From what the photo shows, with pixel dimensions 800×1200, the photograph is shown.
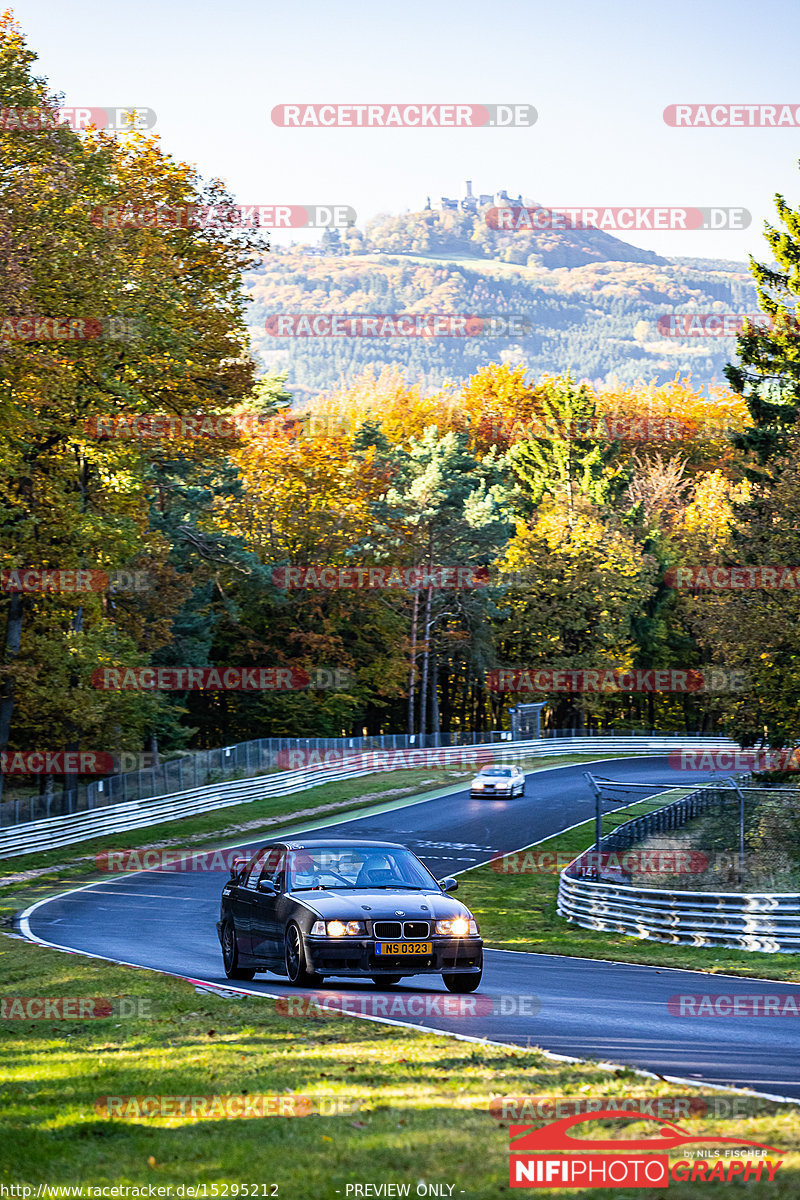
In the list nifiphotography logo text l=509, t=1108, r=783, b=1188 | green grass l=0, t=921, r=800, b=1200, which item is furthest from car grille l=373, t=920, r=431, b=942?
nifiphotography logo text l=509, t=1108, r=783, b=1188

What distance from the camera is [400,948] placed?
12.2 meters

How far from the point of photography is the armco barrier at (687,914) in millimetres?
20438

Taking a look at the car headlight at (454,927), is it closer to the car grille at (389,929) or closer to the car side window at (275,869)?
Result: the car grille at (389,929)

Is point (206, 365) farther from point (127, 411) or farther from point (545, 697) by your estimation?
point (545, 697)

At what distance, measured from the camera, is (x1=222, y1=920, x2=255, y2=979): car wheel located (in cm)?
1439

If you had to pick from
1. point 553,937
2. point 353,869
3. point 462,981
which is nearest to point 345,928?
point 353,869

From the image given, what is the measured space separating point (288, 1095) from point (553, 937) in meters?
16.0

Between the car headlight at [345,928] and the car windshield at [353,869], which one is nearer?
the car headlight at [345,928]

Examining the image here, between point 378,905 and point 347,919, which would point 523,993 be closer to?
point 378,905

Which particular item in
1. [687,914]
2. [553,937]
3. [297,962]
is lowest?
[553,937]

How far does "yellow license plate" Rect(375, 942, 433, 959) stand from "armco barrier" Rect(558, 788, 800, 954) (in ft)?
32.3

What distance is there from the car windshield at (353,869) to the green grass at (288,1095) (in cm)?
201

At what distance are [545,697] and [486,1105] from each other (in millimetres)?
75452

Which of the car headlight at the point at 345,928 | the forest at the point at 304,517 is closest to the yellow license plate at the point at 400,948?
the car headlight at the point at 345,928
